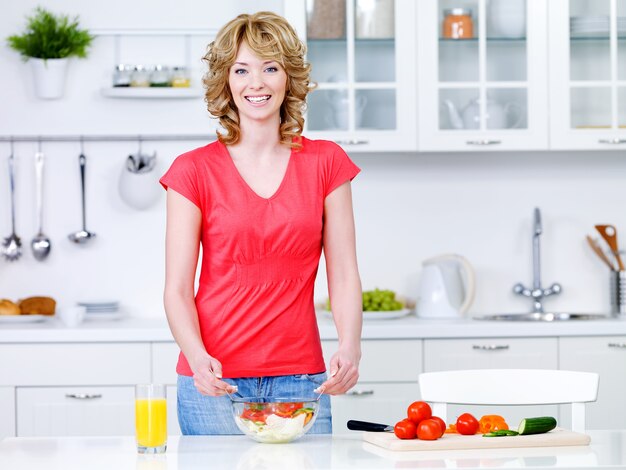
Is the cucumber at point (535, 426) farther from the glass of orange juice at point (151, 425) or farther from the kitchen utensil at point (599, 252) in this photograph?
the kitchen utensil at point (599, 252)

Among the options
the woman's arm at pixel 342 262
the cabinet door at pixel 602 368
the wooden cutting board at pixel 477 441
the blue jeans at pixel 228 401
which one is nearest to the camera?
the wooden cutting board at pixel 477 441

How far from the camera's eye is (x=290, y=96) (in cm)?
222

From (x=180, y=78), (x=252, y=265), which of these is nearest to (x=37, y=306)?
(x=180, y=78)

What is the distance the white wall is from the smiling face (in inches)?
67.6

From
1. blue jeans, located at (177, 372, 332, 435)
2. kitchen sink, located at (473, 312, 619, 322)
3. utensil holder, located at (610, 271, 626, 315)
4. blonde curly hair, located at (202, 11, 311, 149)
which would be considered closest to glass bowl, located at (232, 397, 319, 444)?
blue jeans, located at (177, 372, 332, 435)

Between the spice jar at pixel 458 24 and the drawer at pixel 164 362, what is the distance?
4.82 feet

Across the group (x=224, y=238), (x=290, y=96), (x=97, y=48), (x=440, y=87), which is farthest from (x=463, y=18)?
(x=224, y=238)

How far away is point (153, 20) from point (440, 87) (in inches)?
44.5

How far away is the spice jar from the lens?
364 cm

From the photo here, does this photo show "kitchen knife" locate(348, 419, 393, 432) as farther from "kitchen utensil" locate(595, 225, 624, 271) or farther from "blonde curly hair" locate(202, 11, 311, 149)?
"kitchen utensil" locate(595, 225, 624, 271)

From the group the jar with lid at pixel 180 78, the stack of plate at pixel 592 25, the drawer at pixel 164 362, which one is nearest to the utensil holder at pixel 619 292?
the stack of plate at pixel 592 25

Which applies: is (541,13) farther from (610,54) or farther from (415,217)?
(415,217)

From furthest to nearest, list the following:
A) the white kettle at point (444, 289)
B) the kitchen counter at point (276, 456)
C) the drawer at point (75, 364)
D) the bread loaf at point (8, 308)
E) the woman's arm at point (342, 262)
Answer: the white kettle at point (444, 289) → the bread loaf at point (8, 308) → the drawer at point (75, 364) → the woman's arm at point (342, 262) → the kitchen counter at point (276, 456)

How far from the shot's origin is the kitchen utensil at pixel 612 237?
3.87 metres
